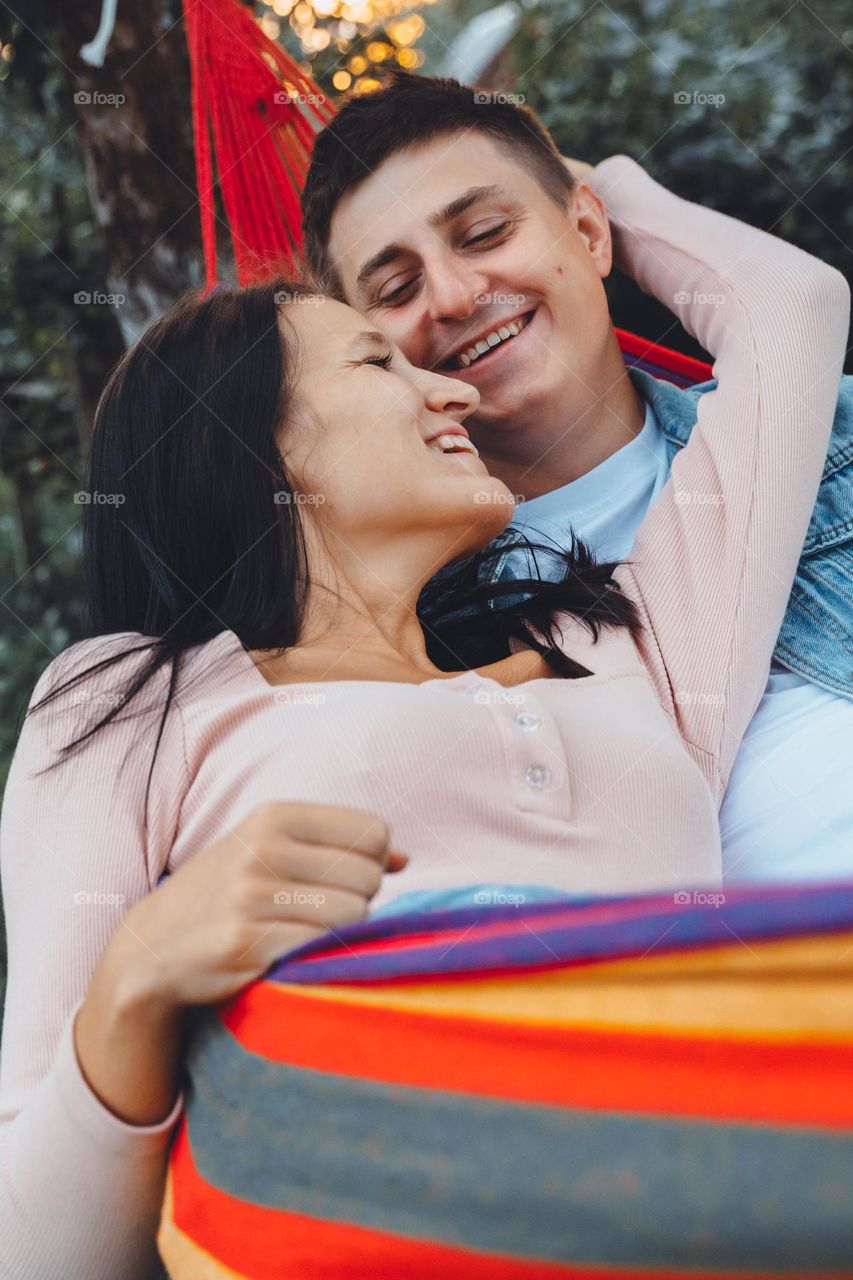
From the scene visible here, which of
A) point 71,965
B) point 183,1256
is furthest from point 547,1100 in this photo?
point 71,965

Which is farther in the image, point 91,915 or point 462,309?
point 462,309

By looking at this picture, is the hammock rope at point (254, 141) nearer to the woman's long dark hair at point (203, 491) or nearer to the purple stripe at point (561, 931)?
the woman's long dark hair at point (203, 491)

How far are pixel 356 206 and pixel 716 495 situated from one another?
71 centimetres

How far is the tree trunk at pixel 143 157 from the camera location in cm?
201

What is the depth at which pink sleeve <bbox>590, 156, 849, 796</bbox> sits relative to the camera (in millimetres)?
1376

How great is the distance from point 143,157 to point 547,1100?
5.94 feet

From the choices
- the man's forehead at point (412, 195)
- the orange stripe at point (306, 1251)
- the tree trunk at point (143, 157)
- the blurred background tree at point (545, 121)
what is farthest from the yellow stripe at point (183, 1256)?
the blurred background tree at point (545, 121)

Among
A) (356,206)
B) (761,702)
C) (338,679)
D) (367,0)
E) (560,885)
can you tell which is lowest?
(761,702)

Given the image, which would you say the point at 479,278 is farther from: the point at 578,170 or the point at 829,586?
the point at 829,586

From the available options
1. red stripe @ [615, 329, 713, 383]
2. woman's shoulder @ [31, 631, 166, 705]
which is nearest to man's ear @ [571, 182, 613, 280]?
red stripe @ [615, 329, 713, 383]

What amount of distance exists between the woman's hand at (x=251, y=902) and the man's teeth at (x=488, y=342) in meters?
1.00

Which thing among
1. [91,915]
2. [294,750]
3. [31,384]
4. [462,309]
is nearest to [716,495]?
[462,309]

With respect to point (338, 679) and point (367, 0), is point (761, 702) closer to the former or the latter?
point (338, 679)

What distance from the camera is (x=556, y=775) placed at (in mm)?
1108
